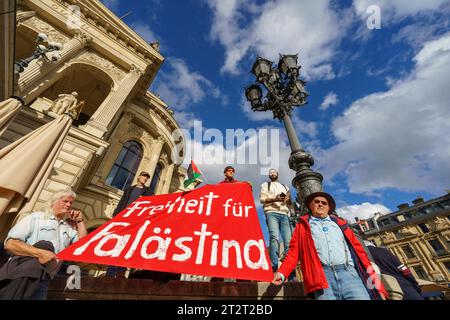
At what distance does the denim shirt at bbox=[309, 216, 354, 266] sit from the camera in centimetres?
214

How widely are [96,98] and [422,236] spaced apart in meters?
46.1

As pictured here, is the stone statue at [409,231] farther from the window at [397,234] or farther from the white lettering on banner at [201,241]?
the white lettering on banner at [201,241]

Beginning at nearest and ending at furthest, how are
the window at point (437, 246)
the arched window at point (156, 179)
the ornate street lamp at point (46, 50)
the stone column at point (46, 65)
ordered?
the stone column at point (46, 65), the ornate street lamp at point (46, 50), the arched window at point (156, 179), the window at point (437, 246)

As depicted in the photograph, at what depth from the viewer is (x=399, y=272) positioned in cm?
314

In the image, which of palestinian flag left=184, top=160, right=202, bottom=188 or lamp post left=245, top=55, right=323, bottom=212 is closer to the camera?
lamp post left=245, top=55, right=323, bottom=212

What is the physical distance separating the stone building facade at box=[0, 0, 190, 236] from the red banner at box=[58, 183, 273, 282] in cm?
526

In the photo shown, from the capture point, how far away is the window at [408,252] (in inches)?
1252

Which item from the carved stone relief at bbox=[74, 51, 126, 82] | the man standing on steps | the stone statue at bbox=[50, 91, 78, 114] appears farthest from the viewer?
the carved stone relief at bbox=[74, 51, 126, 82]

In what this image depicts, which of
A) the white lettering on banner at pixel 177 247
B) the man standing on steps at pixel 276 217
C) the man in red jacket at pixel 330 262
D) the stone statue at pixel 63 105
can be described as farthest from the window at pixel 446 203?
the stone statue at pixel 63 105

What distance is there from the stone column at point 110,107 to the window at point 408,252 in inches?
1740

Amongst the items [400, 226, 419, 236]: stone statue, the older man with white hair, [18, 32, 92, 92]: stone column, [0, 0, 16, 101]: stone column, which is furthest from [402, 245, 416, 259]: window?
[18, 32, 92, 92]: stone column

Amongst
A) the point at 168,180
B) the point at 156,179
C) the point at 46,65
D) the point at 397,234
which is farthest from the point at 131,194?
the point at 397,234

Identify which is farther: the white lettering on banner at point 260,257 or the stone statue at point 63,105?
the stone statue at point 63,105

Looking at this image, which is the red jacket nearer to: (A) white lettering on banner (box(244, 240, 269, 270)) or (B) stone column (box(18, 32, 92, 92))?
(A) white lettering on banner (box(244, 240, 269, 270))
